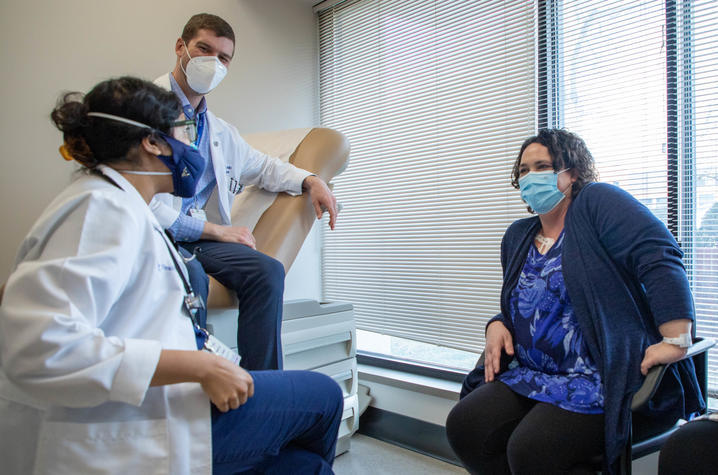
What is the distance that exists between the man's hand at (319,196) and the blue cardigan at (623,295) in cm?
86

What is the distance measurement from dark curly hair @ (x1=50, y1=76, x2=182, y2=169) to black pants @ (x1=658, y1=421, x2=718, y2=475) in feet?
4.52

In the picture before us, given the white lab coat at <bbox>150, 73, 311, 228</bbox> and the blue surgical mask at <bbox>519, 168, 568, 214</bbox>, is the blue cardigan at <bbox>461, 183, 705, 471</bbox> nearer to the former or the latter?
the blue surgical mask at <bbox>519, 168, 568, 214</bbox>

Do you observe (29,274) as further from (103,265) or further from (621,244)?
(621,244)

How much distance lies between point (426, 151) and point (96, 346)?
2.03m

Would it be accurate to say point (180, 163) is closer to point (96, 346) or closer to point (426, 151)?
point (96, 346)

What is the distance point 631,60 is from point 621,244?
36.6 inches

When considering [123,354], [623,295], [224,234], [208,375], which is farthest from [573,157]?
[123,354]

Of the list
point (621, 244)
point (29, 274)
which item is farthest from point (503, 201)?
point (29, 274)

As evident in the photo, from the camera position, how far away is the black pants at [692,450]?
1073 mm

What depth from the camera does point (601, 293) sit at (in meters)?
1.29

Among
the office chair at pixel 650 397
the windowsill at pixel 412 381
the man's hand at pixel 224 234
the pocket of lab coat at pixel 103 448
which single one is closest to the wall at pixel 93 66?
the windowsill at pixel 412 381

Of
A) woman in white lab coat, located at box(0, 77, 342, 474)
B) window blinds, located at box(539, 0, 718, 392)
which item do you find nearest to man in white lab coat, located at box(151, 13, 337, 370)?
woman in white lab coat, located at box(0, 77, 342, 474)

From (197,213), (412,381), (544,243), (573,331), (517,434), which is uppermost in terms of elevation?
(197,213)

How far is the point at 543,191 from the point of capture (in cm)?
151
